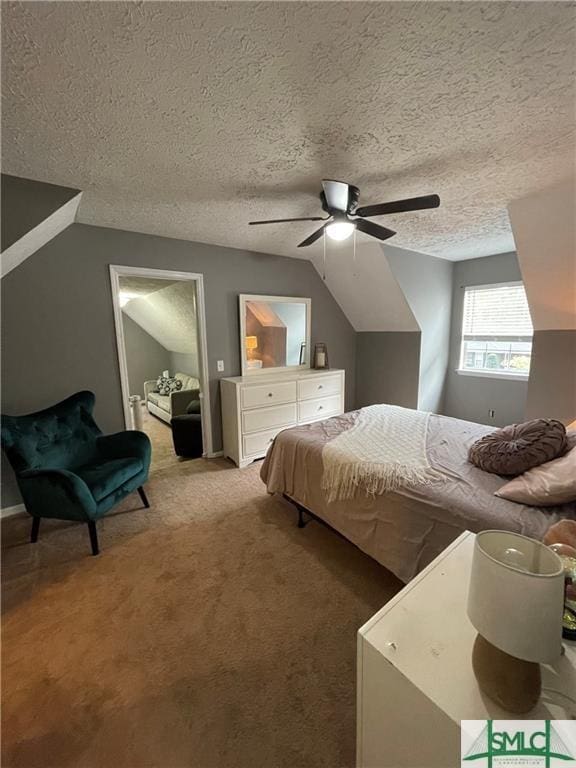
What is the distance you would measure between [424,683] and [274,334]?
3521mm

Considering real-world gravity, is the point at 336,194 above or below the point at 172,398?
above

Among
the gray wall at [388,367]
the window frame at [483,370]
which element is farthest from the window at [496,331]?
the gray wall at [388,367]

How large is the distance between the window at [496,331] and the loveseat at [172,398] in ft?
12.5

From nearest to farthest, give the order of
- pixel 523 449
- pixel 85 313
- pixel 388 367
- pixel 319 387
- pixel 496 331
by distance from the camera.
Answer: pixel 523 449 < pixel 85 313 < pixel 319 387 < pixel 496 331 < pixel 388 367

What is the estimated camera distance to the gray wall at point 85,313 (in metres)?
2.45

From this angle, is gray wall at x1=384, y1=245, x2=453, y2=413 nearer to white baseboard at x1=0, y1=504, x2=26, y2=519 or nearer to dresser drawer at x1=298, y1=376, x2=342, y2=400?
dresser drawer at x1=298, y1=376, x2=342, y2=400

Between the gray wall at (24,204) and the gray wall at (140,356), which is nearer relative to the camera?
the gray wall at (24,204)

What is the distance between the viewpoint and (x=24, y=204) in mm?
1902

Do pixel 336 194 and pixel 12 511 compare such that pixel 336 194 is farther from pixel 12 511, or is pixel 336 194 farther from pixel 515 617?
pixel 12 511

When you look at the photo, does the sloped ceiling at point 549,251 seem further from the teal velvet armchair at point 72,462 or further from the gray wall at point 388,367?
the teal velvet armchair at point 72,462

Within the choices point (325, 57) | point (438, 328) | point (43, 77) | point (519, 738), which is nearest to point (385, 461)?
point (519, 738)

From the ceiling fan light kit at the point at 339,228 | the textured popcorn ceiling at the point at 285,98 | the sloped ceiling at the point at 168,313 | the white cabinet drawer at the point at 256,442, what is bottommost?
the white cabinet drawer at the point at 256,442

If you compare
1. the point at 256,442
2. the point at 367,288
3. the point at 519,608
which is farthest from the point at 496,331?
the point at 519,608

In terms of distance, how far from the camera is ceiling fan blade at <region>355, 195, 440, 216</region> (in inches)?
66.1
